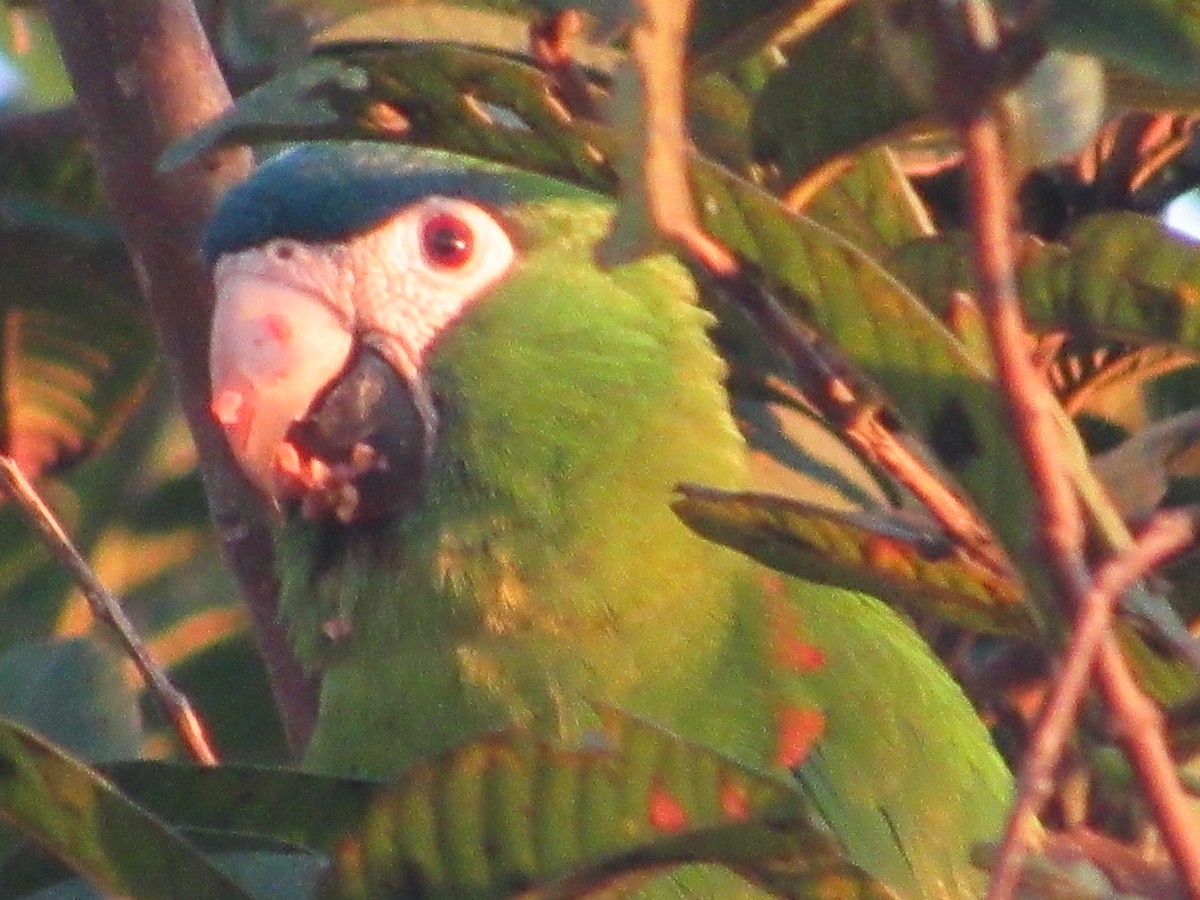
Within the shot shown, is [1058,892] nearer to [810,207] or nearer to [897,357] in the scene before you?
[897,357]

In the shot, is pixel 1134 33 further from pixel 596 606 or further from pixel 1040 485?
pixel 596 606

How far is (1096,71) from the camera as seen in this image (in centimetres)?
81

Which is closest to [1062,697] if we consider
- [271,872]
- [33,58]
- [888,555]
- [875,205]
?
[888,555]

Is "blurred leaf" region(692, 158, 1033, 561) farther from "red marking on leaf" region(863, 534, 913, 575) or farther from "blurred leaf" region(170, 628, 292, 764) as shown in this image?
"blurred leaf" region(170, 628, 292, 764)

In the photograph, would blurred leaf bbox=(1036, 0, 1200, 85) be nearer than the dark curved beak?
Yes

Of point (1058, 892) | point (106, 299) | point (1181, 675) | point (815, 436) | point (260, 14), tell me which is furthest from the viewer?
point (106, 299)

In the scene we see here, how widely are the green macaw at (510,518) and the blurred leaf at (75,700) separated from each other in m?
0.16

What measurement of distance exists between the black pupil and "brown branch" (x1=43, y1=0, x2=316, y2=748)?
19 centimetres

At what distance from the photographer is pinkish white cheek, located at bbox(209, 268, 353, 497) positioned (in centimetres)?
155

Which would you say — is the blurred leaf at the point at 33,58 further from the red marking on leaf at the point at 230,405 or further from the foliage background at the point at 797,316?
the red marking on leaf at the point at 230,405

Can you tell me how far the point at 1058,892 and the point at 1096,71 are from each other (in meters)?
0.32

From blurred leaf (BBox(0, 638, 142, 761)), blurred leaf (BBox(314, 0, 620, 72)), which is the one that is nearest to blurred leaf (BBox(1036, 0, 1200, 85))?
blurred leaf (BBox(314, 0, 620, 72))

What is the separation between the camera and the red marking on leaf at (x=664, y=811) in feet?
2.77

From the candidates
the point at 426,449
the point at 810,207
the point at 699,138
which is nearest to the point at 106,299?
the point at 426,449
